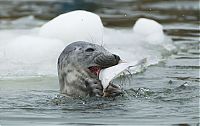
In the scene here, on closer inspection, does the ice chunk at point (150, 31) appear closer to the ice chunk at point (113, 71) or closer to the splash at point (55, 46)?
the splash at point (55, 46)

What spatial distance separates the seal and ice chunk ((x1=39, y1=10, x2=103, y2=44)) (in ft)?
5.57

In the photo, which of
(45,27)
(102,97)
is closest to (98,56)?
(102,97)

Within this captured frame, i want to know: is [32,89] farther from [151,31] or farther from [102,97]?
[151,31]

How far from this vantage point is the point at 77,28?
7.91m

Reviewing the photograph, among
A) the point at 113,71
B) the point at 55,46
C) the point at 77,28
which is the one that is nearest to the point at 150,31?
the point at 77,28

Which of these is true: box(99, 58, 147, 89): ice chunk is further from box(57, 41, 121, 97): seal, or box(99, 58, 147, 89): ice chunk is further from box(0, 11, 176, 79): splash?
box(0, 11, 176, 79): splash

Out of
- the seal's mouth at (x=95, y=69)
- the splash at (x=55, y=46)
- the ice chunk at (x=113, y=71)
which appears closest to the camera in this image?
the ice chunk at (x=113, y=71)

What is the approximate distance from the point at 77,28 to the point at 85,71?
2116mm

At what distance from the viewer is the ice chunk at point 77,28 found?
7.84 metres

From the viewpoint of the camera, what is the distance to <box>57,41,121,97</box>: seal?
5789 millimetres

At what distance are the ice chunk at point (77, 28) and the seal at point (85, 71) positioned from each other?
170 centimetres

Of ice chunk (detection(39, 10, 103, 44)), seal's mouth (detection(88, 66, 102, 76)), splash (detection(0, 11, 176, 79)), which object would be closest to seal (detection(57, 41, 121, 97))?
seal's mouth (detection(88, 66, 102, 76))

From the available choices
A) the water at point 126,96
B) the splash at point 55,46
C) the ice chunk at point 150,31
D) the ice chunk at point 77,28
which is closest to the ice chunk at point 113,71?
the water at point 126,96

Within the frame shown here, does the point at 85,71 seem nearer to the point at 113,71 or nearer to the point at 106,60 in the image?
the point at 106,60
